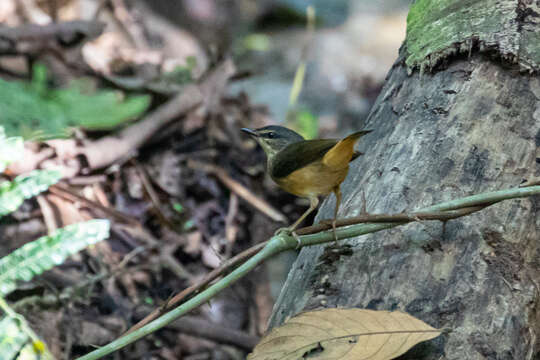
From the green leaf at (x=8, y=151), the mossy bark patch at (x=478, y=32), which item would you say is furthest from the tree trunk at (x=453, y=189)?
the green leaf at (x=8, y=151)

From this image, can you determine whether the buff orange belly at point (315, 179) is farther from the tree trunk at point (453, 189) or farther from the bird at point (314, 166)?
the tree trunk at point (453, 189)

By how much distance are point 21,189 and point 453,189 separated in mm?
1606

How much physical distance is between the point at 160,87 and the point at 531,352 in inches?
136

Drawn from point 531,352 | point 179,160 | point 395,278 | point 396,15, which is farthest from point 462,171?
point 396,15

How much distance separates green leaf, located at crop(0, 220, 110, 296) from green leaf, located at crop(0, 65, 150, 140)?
1759 mm

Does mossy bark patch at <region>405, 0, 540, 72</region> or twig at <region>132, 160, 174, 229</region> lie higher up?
mossy bark patch at <region>405, 0, 540, 72</region>

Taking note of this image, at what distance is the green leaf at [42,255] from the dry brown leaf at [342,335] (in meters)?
Result: 0.79

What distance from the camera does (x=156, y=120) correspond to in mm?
4168

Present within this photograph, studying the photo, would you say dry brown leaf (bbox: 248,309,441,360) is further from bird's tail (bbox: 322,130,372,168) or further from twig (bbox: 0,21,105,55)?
twig (bbox: 0,21,105,55)

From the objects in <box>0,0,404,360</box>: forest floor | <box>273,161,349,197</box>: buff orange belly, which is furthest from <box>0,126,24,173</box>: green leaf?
<box>273,161,349,197</box>: buff orange belly

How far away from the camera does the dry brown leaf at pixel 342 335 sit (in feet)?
5.05

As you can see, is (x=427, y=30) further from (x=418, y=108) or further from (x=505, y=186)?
(x=505, y=186)

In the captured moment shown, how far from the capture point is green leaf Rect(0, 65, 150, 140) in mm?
3674

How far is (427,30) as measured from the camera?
2.54m
